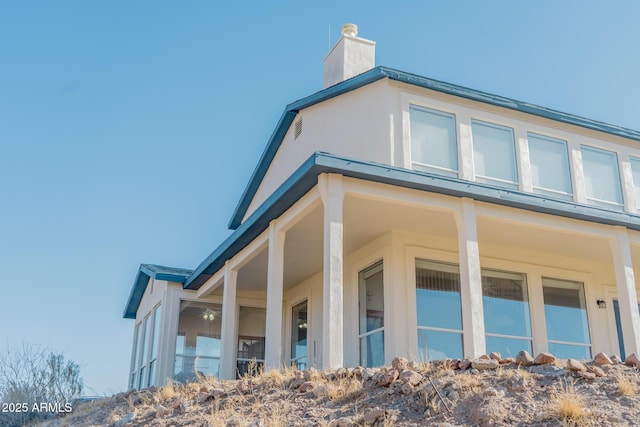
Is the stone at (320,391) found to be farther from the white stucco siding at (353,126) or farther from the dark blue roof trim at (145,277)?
the dark blue roof trim at (145,277)

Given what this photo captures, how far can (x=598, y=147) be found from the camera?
14320mm

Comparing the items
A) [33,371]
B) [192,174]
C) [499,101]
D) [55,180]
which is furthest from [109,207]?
[499,101]

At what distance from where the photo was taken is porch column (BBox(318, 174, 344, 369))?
9.97 m

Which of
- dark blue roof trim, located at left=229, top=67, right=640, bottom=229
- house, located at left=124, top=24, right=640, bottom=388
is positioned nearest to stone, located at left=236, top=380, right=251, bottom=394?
house, located at left=124, top=24, right=640, bottom=388

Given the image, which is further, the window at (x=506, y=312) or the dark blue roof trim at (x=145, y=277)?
the dark blue roof trim at (x=145, y=277)

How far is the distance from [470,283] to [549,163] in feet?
12.4

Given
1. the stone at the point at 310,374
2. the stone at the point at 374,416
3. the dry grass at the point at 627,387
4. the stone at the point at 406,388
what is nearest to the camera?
the dry grass at the point at 627,387

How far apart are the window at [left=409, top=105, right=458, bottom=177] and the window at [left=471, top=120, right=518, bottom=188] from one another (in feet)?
1.59

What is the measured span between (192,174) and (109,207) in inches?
150

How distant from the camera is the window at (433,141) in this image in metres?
12.4

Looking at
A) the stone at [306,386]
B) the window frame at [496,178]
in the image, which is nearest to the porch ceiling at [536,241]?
the window frame at [496,178]

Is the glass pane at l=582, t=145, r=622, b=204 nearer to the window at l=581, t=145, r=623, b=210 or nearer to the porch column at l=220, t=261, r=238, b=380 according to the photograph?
the window at l=581, t=145, r=623, b=210

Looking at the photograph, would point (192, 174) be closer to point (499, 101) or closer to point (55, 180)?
point (55, 180)

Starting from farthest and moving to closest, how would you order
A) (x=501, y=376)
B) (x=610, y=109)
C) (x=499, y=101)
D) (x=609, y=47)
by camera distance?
(x=610, y=109), (x=609, y=47), (x=499, y=101), (x=501, y=376)
